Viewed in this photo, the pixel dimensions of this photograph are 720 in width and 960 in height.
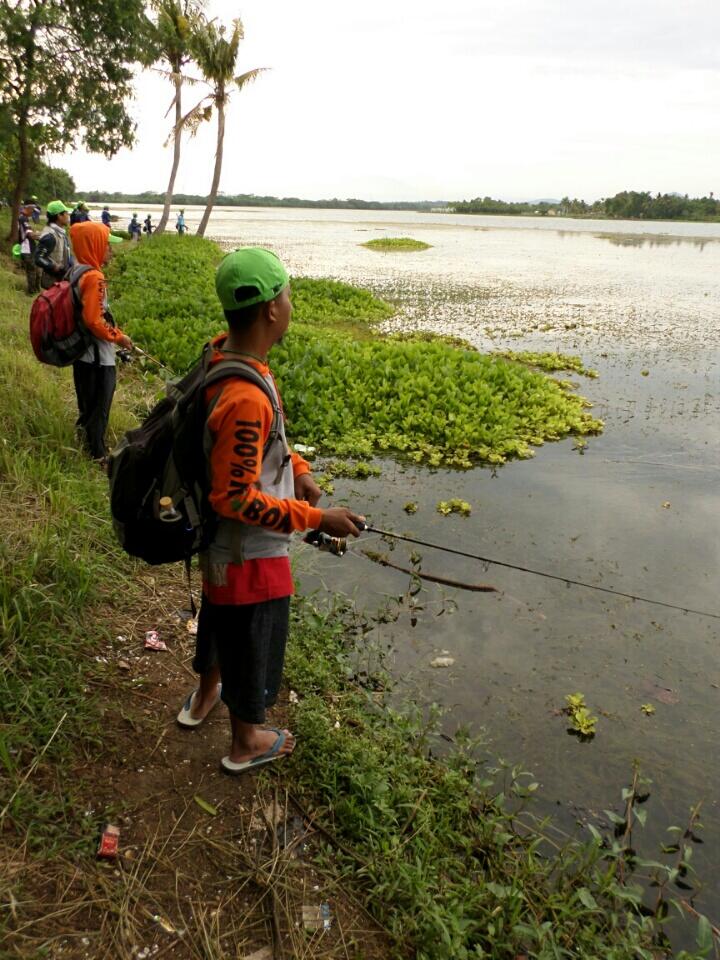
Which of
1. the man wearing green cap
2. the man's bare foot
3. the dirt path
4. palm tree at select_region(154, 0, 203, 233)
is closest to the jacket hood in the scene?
the dirt path

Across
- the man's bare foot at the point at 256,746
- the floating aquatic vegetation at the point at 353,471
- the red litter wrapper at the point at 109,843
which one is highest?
the man's bare foot at the point at 256,746

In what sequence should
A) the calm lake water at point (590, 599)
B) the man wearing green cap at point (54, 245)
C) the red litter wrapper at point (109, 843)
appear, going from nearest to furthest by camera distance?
the red litter wrapper at point (109, 843) < the calm lake water at point (590, 599) < the man wearing green cap at point (54, 245)

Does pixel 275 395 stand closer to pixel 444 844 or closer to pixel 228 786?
pixel 228 786

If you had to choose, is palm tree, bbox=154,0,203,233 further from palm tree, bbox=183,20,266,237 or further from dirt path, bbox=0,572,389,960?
dirt path, bbox=0,572,389,960

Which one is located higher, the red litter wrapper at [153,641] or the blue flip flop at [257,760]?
the red litter wrapper at [153,641]

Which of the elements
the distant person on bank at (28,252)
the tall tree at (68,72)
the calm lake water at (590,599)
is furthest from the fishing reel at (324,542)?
the tall tree at (68,72)

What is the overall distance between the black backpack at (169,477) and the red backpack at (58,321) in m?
2.78

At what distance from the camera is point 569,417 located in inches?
320

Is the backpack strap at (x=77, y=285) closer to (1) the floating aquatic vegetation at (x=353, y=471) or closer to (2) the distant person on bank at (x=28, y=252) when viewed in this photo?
(1) the floating aquatic vegetation at (x=353, y=471)

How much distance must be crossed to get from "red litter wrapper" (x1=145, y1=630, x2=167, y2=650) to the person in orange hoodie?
206 centimetres

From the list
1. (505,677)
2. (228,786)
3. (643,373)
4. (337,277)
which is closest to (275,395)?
(228,786)

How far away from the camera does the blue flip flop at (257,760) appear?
2613 mm

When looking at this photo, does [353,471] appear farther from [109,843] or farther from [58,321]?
[109,843]

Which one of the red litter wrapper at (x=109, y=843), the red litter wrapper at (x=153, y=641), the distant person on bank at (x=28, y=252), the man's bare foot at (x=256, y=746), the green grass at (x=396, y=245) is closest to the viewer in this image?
the red litter wrapper at (x=109, y=843)
